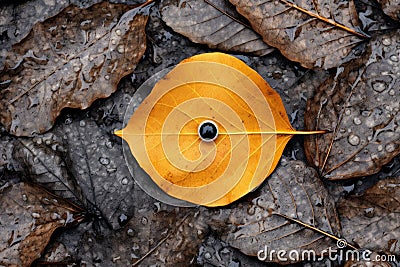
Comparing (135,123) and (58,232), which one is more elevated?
(135,123)

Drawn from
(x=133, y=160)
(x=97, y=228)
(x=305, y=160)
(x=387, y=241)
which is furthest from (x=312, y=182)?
(x=97, y=228)

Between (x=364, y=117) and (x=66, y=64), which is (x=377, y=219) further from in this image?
(x=66, y=64)

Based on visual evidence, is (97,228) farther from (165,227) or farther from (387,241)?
(387,241)

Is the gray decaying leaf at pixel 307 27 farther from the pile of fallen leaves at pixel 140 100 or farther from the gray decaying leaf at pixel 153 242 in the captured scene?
the gray decaying leaf at pixel 153 242

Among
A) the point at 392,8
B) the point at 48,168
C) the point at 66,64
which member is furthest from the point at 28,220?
the point at 392,8

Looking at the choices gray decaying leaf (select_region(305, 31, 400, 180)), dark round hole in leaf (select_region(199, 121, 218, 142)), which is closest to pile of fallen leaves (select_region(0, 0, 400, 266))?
gray decaying leaf (select_region(305, 31, 400, 180))

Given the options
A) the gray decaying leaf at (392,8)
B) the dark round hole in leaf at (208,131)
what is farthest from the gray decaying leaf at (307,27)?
the dark round hole in leaf at (208,131)
